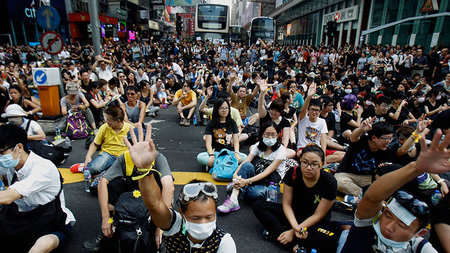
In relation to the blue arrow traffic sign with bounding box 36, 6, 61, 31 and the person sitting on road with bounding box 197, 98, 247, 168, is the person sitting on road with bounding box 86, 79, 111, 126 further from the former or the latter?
the person sitting on road with bounding box 197, 98, 247, 168

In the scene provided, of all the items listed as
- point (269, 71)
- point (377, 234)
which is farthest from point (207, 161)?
point (269, 71)

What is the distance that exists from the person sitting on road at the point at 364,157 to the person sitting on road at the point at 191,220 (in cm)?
254

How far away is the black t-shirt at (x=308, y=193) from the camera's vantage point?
107 inches

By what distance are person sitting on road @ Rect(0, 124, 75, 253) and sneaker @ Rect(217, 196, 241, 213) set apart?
186 cm

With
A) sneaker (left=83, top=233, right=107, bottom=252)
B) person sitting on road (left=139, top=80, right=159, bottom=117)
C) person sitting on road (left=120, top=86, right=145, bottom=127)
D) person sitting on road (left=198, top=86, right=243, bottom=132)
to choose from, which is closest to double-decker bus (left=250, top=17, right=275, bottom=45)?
person sitting on road (left=139, top=80, right=159, bottom=117)

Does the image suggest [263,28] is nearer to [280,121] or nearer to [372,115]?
[372,115]

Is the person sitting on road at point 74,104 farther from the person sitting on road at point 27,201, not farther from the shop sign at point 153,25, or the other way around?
the shop sign at point 153,25

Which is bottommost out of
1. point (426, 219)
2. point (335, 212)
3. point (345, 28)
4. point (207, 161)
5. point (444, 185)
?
point (335, 212)

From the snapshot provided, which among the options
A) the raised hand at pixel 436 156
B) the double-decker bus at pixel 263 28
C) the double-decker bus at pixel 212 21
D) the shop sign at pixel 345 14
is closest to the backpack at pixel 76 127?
the raised hand at pixel 436 156

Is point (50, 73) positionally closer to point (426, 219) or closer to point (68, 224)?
point (68, 224)

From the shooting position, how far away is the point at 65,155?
5.05 metres

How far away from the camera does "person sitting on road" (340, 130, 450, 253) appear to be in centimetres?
157

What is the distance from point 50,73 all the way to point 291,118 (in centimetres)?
602

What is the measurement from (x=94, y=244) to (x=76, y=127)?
4250 millimetres
